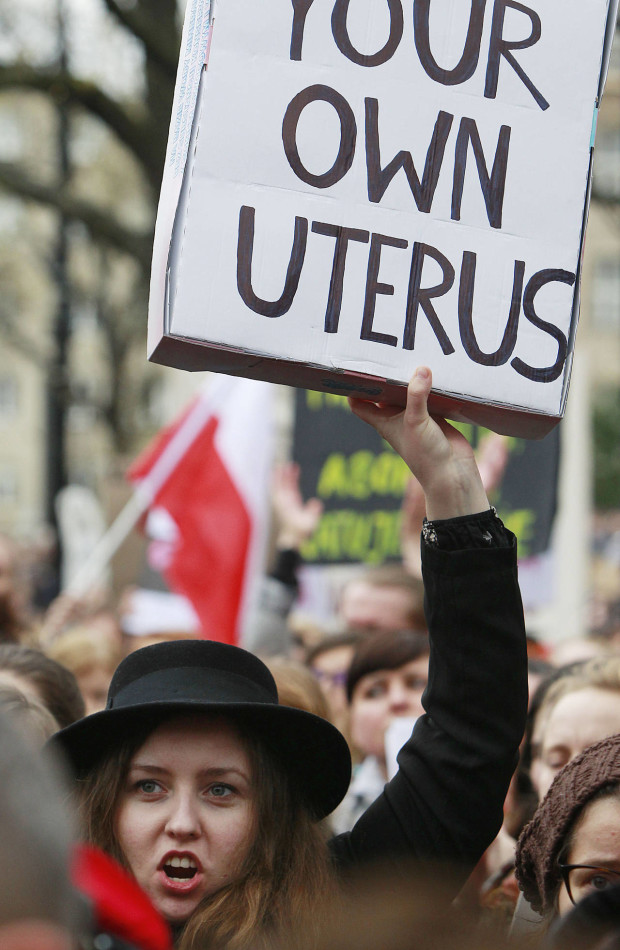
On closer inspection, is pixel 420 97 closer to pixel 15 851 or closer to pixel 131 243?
pixel 15 851

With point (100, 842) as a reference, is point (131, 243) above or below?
above

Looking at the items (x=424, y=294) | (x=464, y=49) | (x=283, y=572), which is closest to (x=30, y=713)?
(x=424, y=294)

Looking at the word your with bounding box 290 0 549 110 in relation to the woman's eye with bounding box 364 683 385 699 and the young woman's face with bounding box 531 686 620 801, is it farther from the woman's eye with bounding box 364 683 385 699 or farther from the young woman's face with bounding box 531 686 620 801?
the woman's eye with bounding box 364 683 385 699

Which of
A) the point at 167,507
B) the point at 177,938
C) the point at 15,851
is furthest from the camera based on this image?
the point at 167,507

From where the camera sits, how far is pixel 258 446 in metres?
5.47

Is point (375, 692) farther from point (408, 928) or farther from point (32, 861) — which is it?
point (32, 861)

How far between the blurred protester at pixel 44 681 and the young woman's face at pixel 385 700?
1079mm

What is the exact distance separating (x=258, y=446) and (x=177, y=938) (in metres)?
3.79

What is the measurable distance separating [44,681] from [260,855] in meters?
0.88

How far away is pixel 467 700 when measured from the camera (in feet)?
6.14

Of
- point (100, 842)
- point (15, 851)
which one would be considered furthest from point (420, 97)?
point (15, 851)

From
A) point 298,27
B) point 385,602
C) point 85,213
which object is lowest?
point 385,602

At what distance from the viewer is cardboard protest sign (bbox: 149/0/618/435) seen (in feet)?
5.99

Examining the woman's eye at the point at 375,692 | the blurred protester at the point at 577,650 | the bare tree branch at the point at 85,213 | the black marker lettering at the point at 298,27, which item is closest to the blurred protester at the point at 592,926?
the black marker lettering at the point at 298,27
